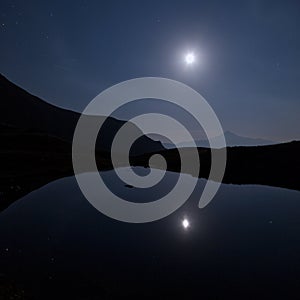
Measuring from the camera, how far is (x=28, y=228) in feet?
85.3

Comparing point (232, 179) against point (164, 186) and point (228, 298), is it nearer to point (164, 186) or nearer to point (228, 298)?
point (164, 186)

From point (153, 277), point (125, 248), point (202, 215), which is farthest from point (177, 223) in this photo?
point (153, 277)

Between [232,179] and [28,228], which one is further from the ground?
[232,179]

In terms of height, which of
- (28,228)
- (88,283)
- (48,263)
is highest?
(28,228)

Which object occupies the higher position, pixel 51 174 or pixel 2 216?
pixel 51 174

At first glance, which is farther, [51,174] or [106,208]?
[51,174]

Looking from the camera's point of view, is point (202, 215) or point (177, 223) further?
point (202, 215)

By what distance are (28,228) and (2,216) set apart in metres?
5.67

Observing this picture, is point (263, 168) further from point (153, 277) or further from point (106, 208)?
point (153, 277)

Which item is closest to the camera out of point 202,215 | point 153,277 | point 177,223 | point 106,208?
point 153,277

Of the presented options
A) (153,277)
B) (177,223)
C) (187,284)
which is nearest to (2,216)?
(177,223)

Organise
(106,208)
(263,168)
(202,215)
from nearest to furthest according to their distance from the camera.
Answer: (202,215) < (106,208) < (263,168)

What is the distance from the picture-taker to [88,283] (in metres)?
15.9

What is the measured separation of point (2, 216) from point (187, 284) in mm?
21914
